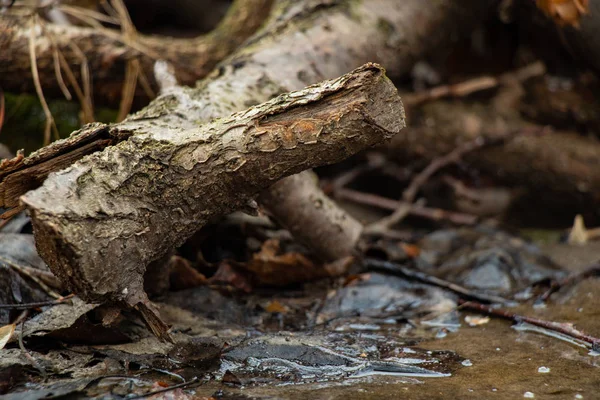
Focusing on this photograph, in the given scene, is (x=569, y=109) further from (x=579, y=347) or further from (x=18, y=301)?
(x=18, y=301)

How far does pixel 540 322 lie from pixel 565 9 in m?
1.41

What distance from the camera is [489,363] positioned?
1455mm

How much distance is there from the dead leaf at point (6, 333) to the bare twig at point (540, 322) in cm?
129

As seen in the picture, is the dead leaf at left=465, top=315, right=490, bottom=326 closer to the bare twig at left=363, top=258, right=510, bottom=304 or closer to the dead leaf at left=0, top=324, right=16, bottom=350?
the bare twig at left=363, top=258, right=510, bottom=304

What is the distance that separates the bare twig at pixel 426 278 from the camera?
6.46ft

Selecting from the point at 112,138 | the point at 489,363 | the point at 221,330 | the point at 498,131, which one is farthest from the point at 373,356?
the point at 498,131

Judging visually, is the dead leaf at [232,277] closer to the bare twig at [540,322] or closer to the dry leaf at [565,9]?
the bare twig at [540,322]

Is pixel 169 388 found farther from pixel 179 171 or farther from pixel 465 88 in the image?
pixel 465 88

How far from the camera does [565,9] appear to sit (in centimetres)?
241

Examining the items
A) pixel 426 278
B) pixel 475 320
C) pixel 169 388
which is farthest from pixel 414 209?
pixel 169 388

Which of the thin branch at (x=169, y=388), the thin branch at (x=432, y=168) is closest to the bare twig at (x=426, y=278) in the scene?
the thin branch at (x=432, y=168)

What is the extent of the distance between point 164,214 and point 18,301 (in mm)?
515

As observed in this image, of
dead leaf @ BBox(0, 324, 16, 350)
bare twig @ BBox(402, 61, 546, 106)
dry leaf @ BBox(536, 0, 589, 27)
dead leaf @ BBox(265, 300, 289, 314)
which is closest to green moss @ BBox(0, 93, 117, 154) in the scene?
dead leaf @ BBox(0, 324, 16, 350)

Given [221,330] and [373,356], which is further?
[221,330]
